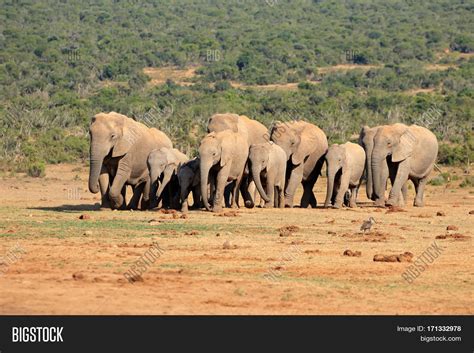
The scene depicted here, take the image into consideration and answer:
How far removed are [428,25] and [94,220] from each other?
9409 centimetres

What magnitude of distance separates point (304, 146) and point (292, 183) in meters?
0.97

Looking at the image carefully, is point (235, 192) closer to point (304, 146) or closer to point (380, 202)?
point (304, 146)

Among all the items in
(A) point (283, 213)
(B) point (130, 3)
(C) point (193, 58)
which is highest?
(B) point (130, 3)

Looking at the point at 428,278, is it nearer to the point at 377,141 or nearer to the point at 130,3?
the point at 377,141

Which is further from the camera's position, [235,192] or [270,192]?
[270,192]

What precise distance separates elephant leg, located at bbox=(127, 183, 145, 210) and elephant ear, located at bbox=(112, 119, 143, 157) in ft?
4.27

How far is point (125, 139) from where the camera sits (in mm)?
23641

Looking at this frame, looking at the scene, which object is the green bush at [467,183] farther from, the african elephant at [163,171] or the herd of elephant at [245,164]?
the african elephant at [163,171]

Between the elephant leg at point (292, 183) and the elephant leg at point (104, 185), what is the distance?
524cm

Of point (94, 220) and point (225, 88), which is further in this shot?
point (225, 88)

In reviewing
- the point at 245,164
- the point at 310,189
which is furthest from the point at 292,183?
the point at 245,164

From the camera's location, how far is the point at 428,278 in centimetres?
1381

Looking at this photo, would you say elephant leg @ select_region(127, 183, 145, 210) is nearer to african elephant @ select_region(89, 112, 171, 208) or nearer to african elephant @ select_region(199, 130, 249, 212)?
african elephant @ select_region(89, 112, 171, 208)
